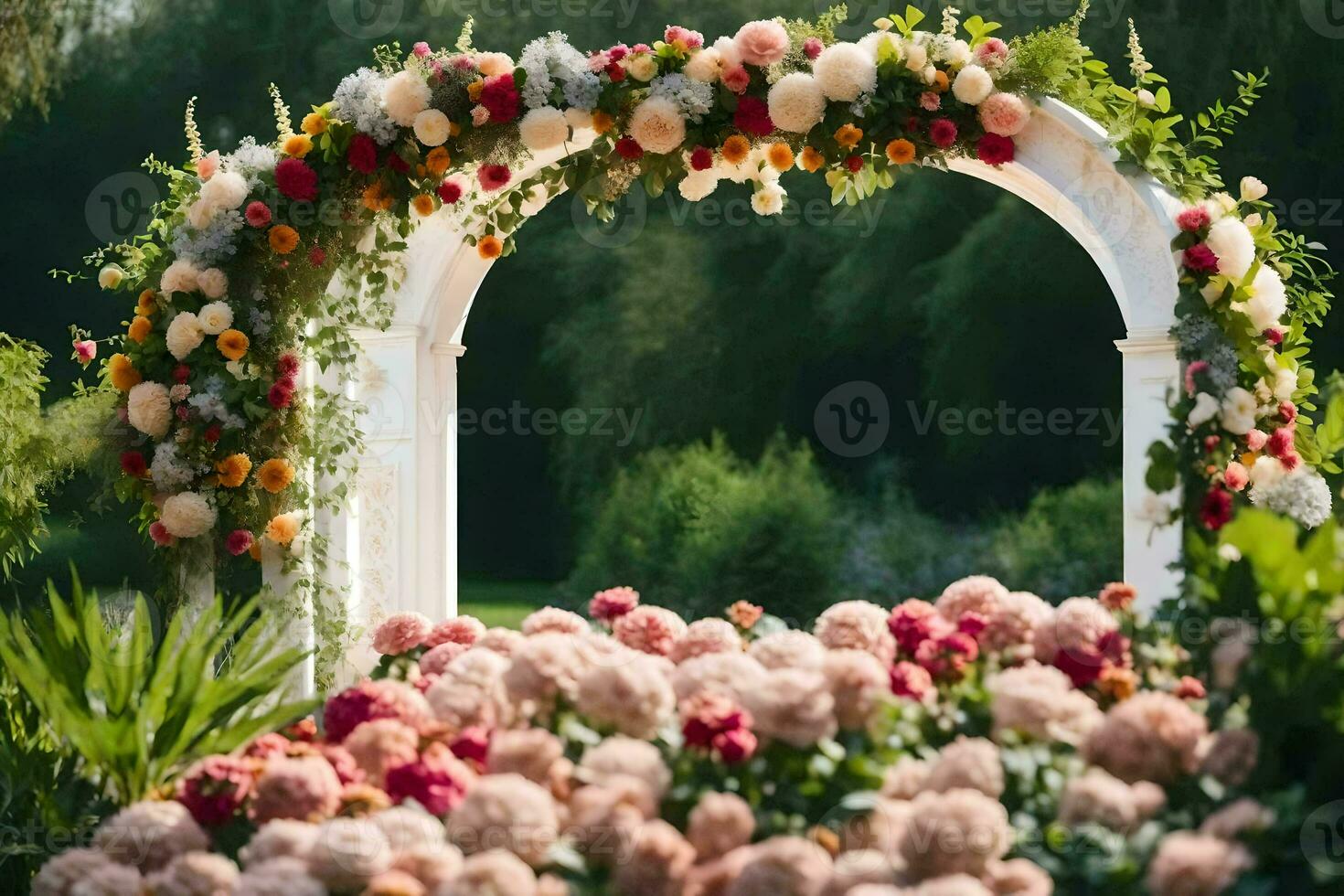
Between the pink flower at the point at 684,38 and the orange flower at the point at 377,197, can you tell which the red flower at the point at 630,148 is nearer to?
the pink flower at the point at 684,38

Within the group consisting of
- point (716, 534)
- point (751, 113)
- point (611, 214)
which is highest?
point (751, 113)

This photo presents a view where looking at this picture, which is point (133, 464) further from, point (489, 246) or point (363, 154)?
point (489, 246)

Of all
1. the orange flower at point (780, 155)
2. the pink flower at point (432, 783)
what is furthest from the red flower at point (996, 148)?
the pink flower at point (432, 783)

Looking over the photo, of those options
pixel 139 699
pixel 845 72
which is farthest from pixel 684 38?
pixel 139 699

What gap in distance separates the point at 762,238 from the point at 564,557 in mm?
3824

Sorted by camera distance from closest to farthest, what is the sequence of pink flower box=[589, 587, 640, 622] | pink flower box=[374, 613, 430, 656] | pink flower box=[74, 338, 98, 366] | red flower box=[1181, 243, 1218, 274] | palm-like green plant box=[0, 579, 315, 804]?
palm-like green plant box=[0, 579, 315, 804], pink flower box=[589, 587, 640, 622], pink flower box=[374, 613, 430, 656], red flower box=[1181, 243, 1218, 274], pink flower box=[74, 338, 98, 366]

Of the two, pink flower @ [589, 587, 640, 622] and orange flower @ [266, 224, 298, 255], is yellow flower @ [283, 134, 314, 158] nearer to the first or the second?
orange flower @ [266, 224, 298, 255]

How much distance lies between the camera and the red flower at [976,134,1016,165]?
197 inches

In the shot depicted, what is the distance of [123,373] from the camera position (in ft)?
17.2

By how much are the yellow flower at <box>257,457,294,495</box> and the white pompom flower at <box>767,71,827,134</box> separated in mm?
2020

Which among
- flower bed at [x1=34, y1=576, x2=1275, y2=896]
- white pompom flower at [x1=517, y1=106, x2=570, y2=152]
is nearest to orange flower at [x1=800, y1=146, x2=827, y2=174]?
white pompom flower at [x1=517, y1=106, x2=570, y2=152]

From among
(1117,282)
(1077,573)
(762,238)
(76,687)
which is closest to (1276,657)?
(76,687)

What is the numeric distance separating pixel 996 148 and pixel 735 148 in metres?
0.85

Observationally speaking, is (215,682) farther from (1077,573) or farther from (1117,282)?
(1077,573)
